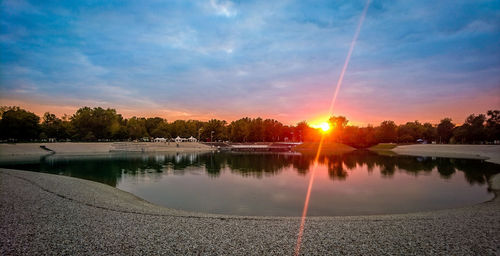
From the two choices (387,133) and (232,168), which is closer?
(232,168)

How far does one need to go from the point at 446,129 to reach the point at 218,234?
444 ft

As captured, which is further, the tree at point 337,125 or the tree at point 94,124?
the tree at point 337,125

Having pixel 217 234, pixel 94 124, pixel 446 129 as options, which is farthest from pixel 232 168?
pixel 446 129

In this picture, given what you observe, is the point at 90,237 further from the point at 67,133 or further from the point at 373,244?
the point at 67,133

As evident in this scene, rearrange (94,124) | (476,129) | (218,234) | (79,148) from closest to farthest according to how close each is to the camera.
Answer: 1. (218,234)
2. (79,148)
3. (476,129)
4. (94,124)

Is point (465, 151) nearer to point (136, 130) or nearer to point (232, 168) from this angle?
point (232, 168)

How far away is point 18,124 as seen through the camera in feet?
273

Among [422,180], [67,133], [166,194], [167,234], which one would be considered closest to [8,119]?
[67,133]

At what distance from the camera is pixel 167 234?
31.1 feet

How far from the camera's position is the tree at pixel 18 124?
82000mm

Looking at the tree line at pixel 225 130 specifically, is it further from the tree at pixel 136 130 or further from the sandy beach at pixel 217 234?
the sandy beach at pixel 217 234

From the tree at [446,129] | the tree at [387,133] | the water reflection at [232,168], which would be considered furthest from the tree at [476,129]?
the water reflection at [232,168]

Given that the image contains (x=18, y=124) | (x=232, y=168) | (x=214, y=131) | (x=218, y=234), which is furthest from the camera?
(x=214, y=131)

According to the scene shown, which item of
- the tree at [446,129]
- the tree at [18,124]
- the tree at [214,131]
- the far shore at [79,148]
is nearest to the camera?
the far shore at [79,148]
